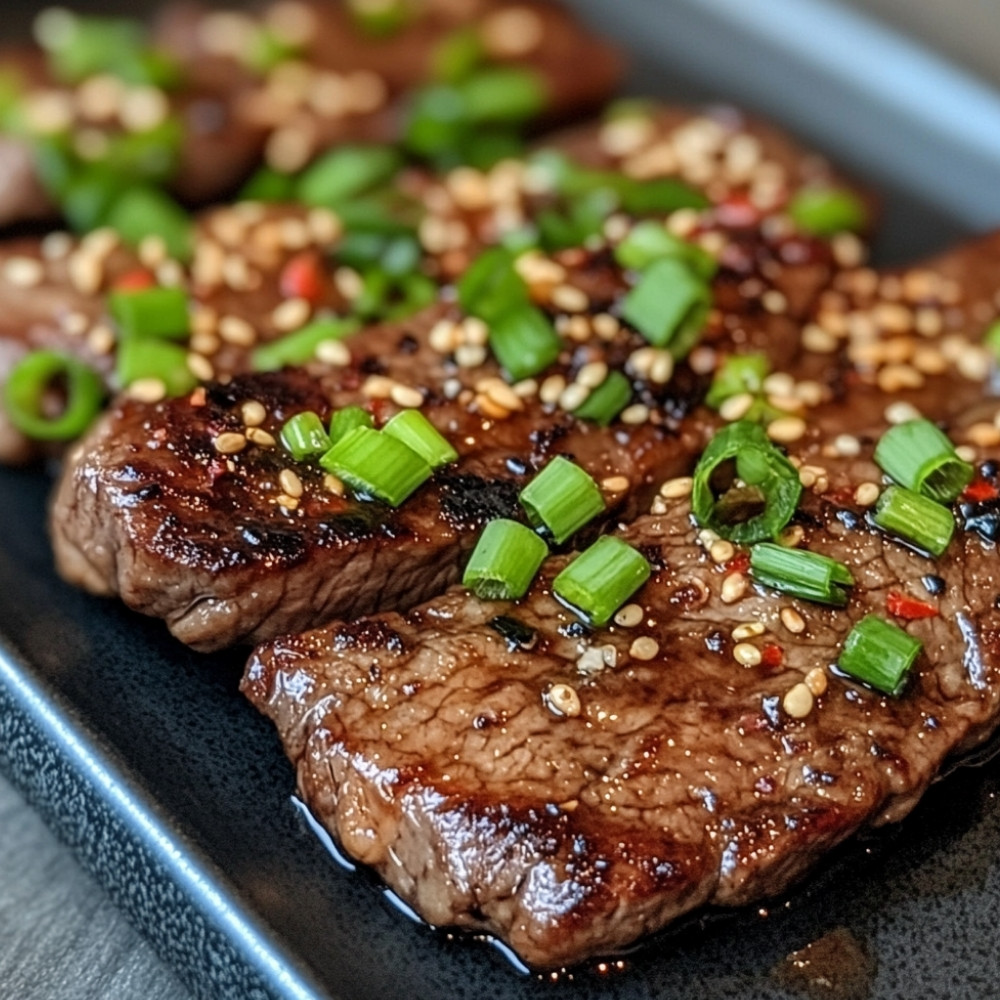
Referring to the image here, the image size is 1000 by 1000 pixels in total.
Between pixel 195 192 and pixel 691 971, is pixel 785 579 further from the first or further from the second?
pixel 195 192

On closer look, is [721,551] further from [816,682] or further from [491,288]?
[491,288]

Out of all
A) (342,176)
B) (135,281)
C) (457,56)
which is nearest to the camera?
(135,281)

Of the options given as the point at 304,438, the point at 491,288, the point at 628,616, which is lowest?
the point at 628,616

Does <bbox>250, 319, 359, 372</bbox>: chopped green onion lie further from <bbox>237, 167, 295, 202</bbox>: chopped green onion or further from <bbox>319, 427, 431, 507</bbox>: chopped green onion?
<bbox>237, 167, 295, 202</bbox>: chopped green onion

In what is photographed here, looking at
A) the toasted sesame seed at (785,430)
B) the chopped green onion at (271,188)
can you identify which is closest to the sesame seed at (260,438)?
the toasted sesame seed at (785,430)

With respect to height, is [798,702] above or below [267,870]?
above

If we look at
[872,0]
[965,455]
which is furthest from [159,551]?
[872,0]

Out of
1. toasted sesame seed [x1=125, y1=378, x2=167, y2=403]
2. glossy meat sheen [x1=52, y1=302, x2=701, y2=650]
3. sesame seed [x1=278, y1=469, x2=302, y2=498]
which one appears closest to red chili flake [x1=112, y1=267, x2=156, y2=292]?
toasted sesame seed [x1=125, y1=378, x2=167, y2=403]

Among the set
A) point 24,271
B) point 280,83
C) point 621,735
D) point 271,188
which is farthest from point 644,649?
point 280,83
